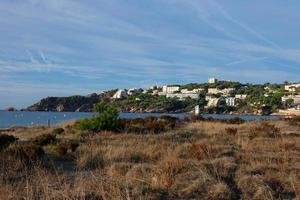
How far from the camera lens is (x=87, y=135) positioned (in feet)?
68.9

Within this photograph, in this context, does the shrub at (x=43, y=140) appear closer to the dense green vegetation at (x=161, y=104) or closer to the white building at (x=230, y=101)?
the dense green vegetation at (x=161, y=104)

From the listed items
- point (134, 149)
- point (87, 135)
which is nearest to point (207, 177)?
point (134, 149)

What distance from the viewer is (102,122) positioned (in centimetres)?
2292

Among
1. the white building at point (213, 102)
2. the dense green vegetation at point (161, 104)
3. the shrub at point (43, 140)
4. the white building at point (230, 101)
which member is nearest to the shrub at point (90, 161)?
the shrub at point (43, 140)

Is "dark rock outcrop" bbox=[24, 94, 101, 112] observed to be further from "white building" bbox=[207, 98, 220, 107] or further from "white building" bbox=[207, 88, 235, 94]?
"white building" bbox=[207, 88, 235, 94]

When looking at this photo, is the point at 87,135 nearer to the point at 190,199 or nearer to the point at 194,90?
the point at 190,199

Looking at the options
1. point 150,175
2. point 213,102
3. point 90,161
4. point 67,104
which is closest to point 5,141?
point 90,161

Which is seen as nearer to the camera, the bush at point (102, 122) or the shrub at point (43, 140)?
the shrub at point (43, 140)

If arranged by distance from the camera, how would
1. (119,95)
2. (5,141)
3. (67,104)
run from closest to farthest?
(5,141)
(119,95)
(67,104)

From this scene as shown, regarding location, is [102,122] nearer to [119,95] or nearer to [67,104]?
[119,95]

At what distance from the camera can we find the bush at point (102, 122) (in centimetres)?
2269

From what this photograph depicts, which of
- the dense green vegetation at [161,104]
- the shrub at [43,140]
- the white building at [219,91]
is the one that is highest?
the white building at [219,91]

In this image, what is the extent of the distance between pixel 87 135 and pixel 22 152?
341 inches

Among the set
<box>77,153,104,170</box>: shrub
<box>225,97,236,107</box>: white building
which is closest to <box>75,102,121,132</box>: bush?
<box>77,153,104,170</box>: shrub
